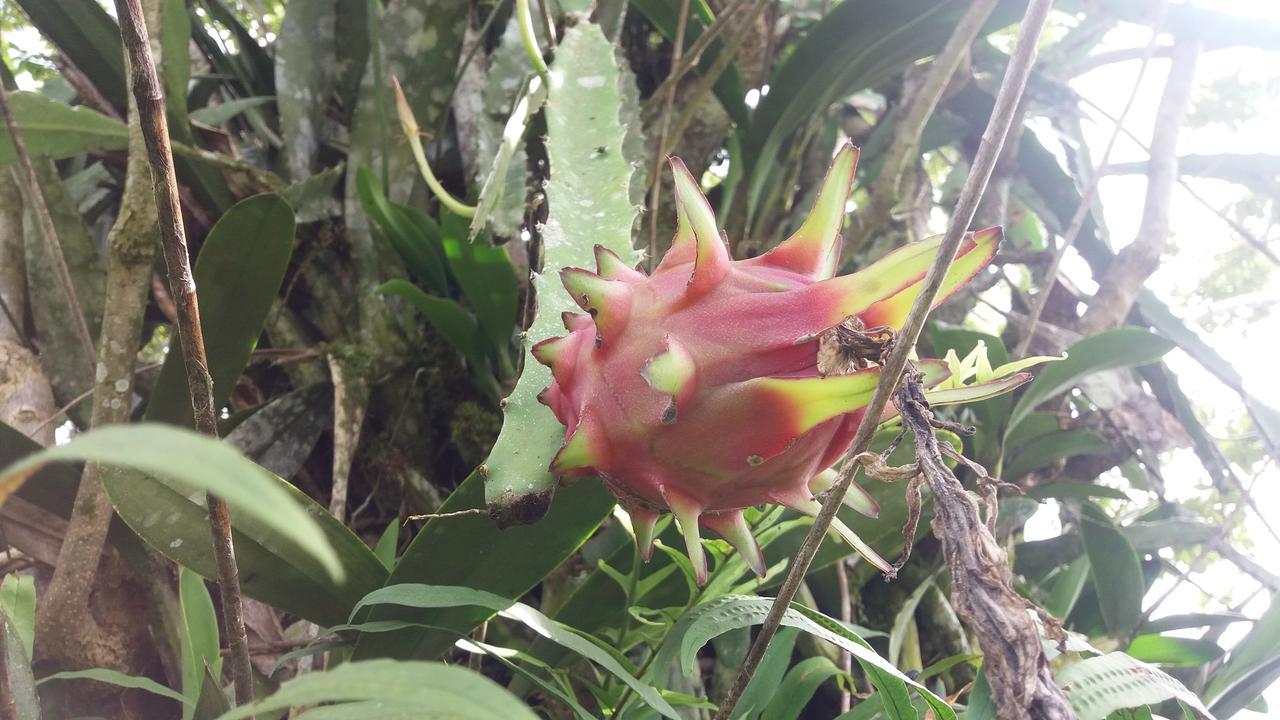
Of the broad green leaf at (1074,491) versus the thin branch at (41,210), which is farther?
the broad green leaf at (1074,491)

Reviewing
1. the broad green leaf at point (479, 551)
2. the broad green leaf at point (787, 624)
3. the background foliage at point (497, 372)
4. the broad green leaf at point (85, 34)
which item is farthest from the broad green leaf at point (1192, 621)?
the broad green leaf at point (85, 34)

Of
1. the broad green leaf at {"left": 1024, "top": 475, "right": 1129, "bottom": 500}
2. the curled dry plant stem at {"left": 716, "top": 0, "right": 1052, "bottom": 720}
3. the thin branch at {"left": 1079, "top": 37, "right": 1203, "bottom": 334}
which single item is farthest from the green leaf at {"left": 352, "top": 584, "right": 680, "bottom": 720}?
the thin branch at {"left": 1079, "top": 37, "right": 1203, "bottom": 334}

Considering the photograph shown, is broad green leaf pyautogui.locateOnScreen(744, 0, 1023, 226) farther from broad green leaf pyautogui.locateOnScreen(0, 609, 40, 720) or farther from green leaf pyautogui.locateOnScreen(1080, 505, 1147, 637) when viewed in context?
broad green leaf pyautogui.locateOnScreen(0, 609, 40, 720)

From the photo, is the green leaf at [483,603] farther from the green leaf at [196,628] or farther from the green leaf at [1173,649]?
the green leaf at [1173,649]

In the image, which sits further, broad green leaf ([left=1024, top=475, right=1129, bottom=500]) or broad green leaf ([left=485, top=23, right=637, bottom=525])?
broad green leaf ([left=1024, top=475, right=1129, bottom=500])

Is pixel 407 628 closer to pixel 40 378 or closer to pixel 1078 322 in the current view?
pixel 40 378
